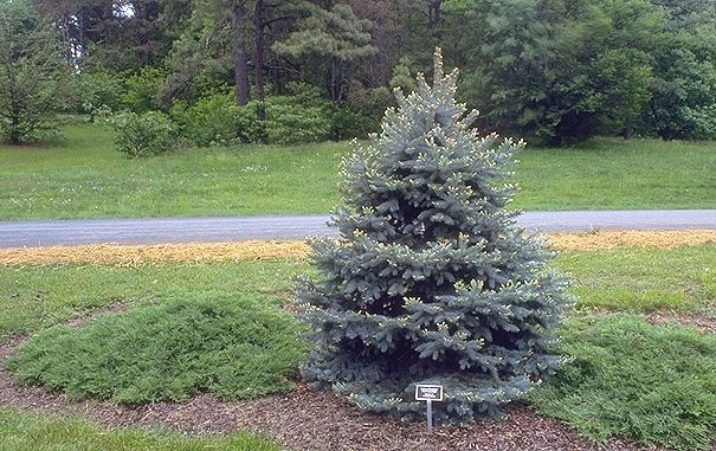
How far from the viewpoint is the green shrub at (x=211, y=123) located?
26.7m

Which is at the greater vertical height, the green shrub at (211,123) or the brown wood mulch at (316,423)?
the green shrub at (211,123)

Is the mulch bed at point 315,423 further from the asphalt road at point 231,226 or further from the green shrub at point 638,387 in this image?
the asphalt road at point 231,226

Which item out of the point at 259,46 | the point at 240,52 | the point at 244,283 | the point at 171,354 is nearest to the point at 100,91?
the point at 259,46

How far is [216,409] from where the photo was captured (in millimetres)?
5086

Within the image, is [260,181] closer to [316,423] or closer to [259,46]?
[259,46]

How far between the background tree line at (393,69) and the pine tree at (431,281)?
21.2 m

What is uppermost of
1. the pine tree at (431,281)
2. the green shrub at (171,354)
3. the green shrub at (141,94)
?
the green shrub at (141,94)

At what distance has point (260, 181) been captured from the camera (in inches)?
778

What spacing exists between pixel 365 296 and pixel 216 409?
4.05 feet

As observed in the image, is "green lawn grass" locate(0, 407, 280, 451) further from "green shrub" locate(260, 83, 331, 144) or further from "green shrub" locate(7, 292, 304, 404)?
"green shrub" locate(260, 83, 331, 144)

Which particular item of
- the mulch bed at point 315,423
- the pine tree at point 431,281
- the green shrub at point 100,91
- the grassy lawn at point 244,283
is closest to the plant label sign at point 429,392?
the pine tree at point 431,281

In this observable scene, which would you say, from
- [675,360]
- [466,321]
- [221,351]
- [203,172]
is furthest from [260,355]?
[203,172]

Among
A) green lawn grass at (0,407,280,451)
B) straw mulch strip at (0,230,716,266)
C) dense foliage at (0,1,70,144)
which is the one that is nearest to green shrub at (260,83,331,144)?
dense foliage at (0,1,70,144)

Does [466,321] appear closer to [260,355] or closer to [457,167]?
[457,167]
